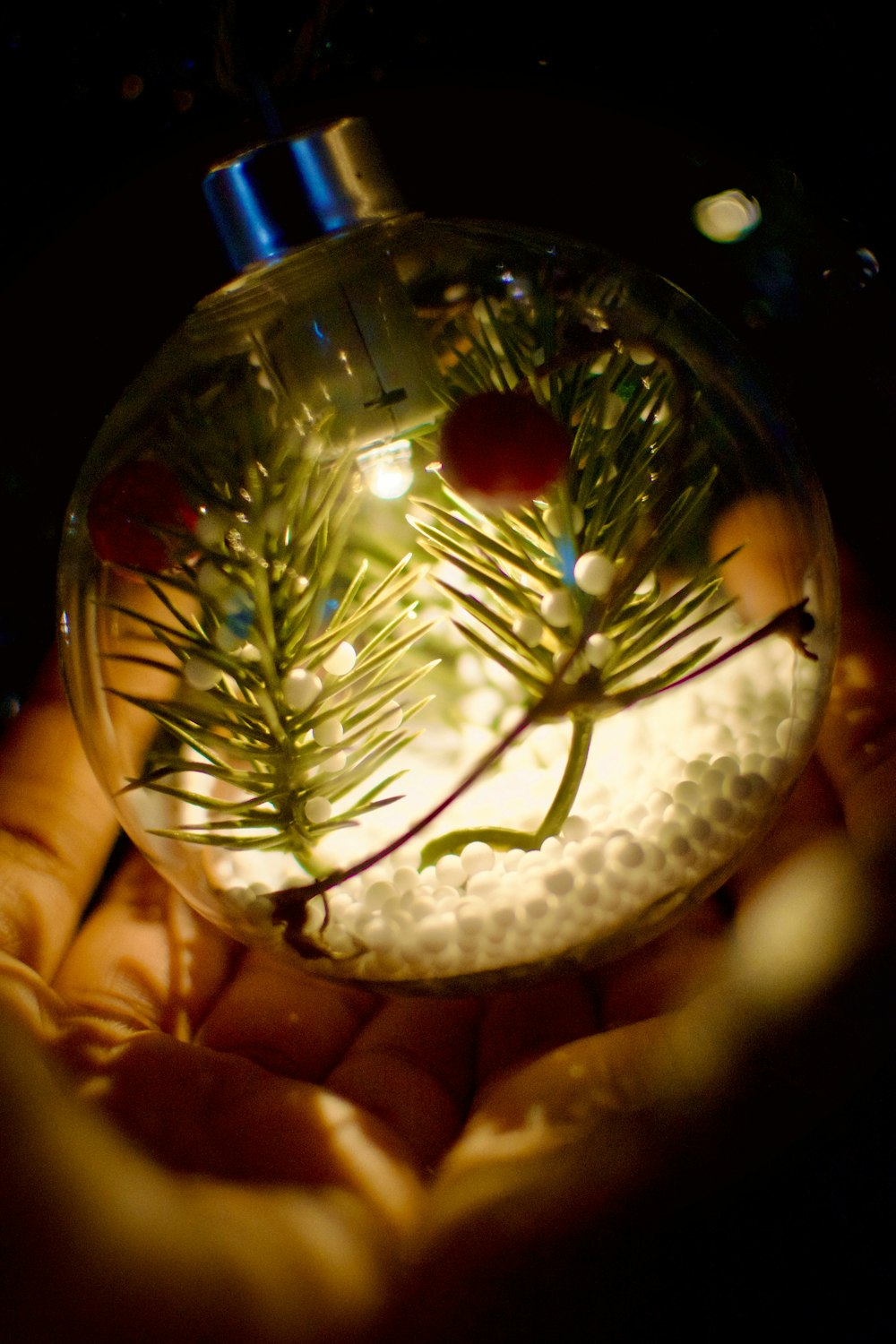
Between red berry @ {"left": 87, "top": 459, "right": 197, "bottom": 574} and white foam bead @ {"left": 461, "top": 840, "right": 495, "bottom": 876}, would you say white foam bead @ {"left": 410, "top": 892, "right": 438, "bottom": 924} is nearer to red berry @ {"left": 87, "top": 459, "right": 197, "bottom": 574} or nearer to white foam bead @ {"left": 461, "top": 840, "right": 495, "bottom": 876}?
white foam bead @ {"left": 461, "top": 840, "right": 495, "bottom": 876}

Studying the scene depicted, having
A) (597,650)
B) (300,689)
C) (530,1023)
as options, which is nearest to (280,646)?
(300,689)

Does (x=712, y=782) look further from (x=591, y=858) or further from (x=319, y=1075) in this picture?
(x=319, y=1075)

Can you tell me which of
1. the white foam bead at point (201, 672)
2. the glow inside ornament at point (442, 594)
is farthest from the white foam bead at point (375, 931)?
the white foam bead at point (201, 672)

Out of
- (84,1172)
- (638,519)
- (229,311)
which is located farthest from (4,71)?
(84,1172)

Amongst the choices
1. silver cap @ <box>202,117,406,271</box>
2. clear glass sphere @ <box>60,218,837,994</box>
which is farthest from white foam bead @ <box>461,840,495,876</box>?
silver cap @ <box>202,117,406,271</box>

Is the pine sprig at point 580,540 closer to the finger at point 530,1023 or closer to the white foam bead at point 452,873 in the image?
the white foam bead at point 452,873

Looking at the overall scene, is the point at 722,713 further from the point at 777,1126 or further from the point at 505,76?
the point at 505,76
